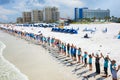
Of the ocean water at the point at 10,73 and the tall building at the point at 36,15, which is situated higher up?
the tall building at the point at 36,15

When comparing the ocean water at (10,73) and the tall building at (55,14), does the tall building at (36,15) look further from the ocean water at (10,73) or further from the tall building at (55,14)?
the ocean water at (10,73)

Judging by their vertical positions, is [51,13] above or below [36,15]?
above

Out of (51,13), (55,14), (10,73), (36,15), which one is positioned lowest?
(10,73)

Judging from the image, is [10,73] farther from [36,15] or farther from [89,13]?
[36,15]

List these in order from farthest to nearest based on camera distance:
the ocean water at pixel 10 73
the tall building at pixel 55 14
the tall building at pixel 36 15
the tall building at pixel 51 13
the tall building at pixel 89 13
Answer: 1. the tall building at pixel 36 15
2. the tall building at pixel 55 14
3. the tall building at pixel 51 13
4. the tall building at pixel 89 13
5. the ocean water at pixel 10 73

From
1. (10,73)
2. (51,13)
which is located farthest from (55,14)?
(10,73)

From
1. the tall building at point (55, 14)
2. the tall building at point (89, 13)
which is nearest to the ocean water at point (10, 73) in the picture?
the tall building at point (89, 13)

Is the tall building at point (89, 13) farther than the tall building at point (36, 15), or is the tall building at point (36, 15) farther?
the tall building at point (36, 15)

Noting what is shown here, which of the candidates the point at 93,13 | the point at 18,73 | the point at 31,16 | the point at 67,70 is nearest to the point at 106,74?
the point at 67,70

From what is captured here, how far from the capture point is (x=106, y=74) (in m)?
11.6

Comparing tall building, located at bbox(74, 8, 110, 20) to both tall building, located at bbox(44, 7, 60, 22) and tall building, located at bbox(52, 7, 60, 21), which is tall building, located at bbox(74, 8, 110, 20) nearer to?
tall building, located at bbox(52, 7, 60, 21)

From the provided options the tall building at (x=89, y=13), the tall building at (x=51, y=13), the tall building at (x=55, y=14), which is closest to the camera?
the tall building at (x=89, y=13)

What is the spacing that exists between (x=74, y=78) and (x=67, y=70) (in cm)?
185

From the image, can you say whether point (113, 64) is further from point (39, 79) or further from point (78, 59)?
point (78, 59)
